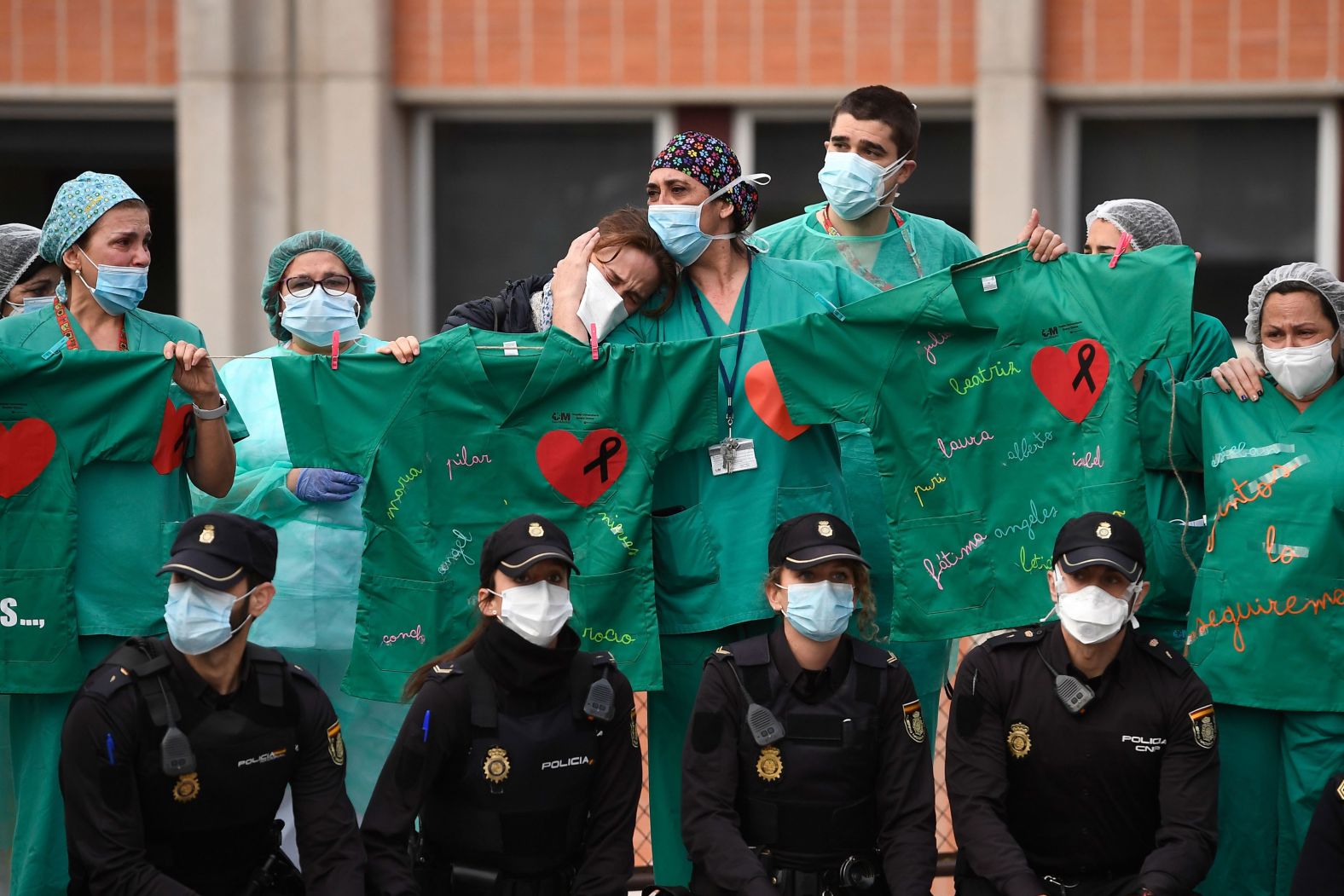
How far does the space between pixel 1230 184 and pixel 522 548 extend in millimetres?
7744

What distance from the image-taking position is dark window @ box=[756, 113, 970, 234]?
12.0 meters

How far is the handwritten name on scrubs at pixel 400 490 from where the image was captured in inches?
244

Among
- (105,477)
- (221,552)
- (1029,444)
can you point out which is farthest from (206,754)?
(1029,444)

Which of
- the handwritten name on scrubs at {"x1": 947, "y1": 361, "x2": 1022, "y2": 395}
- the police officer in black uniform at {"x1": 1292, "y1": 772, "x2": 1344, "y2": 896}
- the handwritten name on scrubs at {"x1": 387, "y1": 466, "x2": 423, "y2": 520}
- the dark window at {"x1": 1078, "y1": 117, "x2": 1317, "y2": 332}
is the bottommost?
the police officer in black uniform at {"x1": 1292, "y1": 772, "x2": 1344, "y2": 896}

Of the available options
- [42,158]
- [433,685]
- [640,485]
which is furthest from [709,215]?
[42,158]

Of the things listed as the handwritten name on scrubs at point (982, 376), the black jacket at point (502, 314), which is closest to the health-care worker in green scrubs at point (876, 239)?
the handwritten name on scrubs at point (982, 376)

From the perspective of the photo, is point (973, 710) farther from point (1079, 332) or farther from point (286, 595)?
point (286, 595)

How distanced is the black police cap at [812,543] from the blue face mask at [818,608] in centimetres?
7

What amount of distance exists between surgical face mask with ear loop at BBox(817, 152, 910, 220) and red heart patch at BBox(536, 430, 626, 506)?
123 centimetres

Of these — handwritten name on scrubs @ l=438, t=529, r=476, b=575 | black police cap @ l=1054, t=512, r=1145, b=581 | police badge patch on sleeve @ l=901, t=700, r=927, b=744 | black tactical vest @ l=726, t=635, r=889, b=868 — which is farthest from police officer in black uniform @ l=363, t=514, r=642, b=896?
black police cap @ l=1054, t=512, r=1145, b=581

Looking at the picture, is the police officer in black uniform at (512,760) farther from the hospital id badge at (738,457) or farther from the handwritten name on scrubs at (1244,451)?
the handwritten name on scrubs at (1244,451)

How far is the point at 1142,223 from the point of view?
21.7 feet

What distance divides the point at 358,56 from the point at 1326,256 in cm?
642

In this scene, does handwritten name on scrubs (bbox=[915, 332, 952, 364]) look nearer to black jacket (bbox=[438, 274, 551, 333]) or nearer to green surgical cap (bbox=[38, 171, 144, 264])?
black jacket (bbox=[438, 274, 551, 333])
